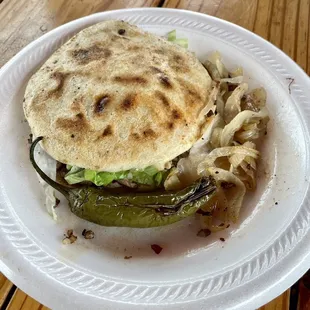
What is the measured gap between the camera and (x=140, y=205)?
170cm

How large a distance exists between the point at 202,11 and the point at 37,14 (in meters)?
1.13

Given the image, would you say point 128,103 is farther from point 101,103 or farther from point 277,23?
point 277,23

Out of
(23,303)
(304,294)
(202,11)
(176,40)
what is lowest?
(304,294)

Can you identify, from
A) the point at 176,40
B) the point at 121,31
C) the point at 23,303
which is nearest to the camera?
the point at 23,303

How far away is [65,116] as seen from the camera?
1805mm

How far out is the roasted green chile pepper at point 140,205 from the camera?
169 centimetres

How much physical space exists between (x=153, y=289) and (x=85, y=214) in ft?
1.43

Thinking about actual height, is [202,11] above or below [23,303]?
above

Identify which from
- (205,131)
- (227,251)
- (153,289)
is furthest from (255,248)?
(205,131)

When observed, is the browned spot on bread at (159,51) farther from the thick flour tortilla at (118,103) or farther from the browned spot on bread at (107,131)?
the browned spot on bread at (107,131)

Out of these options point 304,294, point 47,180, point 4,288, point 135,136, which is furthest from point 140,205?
point 304,294

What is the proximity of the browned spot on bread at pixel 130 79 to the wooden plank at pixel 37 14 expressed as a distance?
105 centimetres

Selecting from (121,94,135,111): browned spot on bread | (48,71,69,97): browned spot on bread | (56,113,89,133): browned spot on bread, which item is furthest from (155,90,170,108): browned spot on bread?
(48,71,69,97): browned spot on bread

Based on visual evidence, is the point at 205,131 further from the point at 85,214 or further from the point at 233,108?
the point at 85,214
